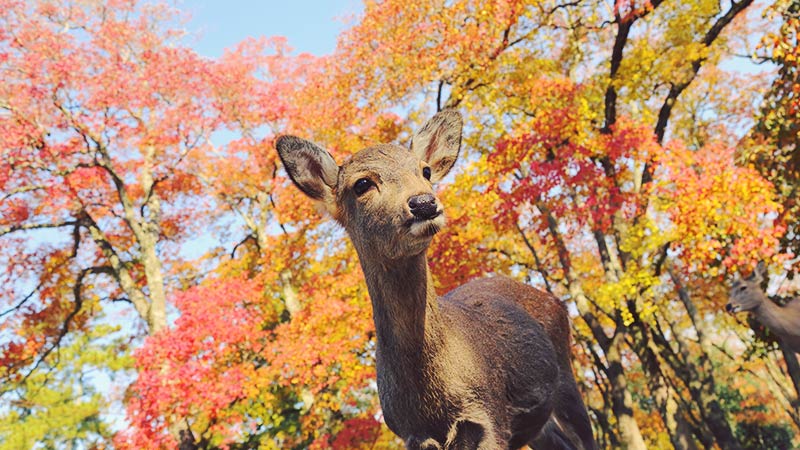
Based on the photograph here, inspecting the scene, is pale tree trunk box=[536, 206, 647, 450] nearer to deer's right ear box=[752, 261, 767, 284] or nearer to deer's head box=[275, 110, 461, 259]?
deer's right ear box=[752, 261, 767, 284]

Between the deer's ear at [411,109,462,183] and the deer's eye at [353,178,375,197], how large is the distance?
1.94ft

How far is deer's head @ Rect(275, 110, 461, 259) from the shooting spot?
251 centimetres

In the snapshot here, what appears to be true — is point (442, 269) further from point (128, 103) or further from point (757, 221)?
point (128, 103)

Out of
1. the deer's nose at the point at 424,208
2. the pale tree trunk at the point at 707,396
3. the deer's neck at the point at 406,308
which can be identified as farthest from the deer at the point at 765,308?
the deer's nose at the point at 424,208

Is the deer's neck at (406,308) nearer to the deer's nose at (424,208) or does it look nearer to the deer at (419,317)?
the deer at (419,317)

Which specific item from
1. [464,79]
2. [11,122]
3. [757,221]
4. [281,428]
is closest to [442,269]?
[464,79]

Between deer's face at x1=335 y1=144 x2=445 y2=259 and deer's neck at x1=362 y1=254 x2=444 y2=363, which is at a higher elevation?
deer's face at x1=335 y1=144 x2=445 y2=259

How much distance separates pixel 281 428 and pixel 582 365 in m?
13.4

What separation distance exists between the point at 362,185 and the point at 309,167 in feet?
1.36

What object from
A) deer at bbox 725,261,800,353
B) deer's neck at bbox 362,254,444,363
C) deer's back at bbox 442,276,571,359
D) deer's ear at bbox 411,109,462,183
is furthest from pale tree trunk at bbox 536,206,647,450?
deer's neck at bbox 362,254,444,363

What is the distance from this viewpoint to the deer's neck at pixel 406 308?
2.76m

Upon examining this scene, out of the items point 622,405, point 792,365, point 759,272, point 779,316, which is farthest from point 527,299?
point 792,365

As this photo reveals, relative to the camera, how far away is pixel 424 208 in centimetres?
246

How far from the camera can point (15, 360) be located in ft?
47.8
